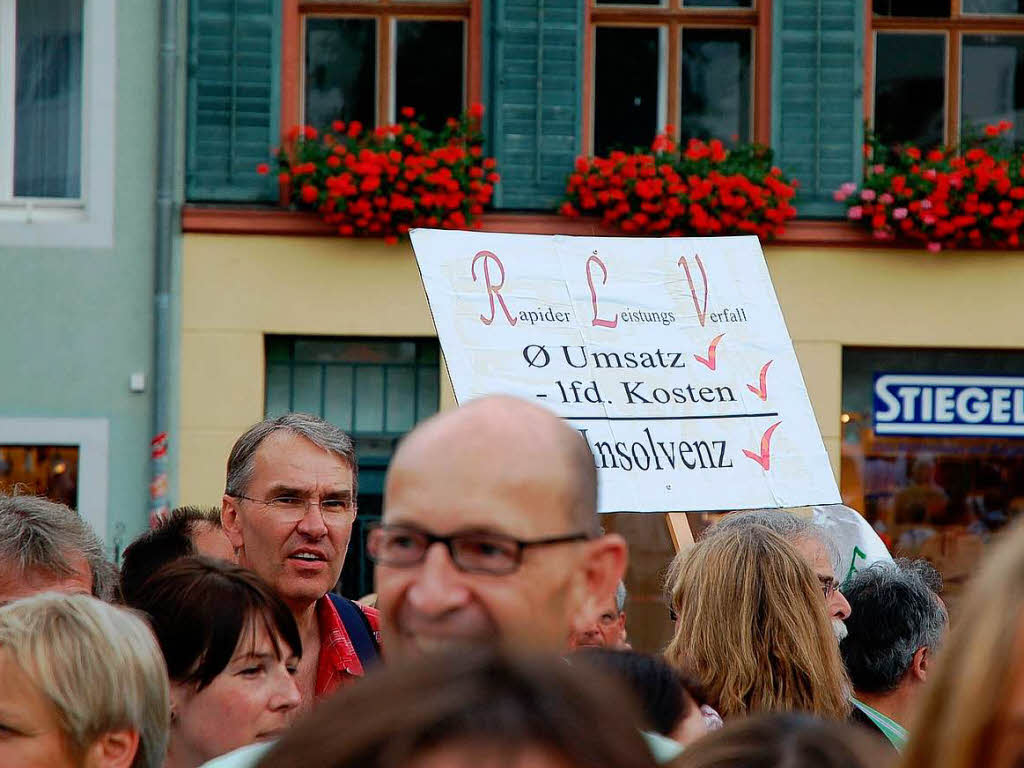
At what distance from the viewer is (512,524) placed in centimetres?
220

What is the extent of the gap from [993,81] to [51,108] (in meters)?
6.42

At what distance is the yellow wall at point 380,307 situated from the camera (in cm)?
1139

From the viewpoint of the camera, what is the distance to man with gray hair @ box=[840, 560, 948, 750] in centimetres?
430

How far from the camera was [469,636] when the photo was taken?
220 centimetres

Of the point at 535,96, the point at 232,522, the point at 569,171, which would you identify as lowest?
the point at 232,522

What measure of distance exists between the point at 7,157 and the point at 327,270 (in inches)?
90.6

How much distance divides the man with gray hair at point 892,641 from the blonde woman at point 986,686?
266cm

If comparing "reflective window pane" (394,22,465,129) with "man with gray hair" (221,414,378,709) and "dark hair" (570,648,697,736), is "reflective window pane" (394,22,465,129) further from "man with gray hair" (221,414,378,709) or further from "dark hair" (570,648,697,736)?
"dark hair" (570,648,697,736)

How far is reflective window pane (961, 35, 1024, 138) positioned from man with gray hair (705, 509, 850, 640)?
7.74m

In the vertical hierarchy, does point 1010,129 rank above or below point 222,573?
above

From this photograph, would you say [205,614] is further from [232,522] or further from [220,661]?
[232,522]

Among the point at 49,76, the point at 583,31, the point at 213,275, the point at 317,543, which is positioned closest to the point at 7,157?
the point at 49,76

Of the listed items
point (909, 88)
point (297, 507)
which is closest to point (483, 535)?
point (297, 507)

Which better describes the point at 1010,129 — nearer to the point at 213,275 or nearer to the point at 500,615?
the point at 213,275
